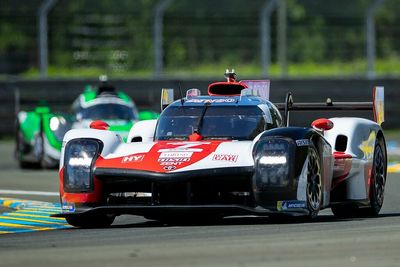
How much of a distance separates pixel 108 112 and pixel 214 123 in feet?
35.4

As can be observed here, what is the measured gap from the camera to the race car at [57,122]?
2134cm

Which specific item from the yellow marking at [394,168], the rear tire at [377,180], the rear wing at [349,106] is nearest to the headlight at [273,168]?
the rear tire at [377,180]

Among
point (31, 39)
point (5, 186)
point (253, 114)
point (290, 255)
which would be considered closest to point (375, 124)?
point (253, 114)

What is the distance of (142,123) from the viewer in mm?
12211

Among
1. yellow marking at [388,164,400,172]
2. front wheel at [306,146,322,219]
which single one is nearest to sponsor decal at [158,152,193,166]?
front wheel at [306,146,322,219]

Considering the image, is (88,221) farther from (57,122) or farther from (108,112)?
(108,112)

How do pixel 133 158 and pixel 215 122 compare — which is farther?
pixel 215 122

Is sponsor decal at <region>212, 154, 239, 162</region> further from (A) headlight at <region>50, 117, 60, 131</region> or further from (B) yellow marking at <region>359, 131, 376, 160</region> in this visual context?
A: (A) headlight at <region>50, 117, 60, 131</region>

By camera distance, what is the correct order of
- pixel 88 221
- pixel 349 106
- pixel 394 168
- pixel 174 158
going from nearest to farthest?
pixel 174 158
pixel 88 221
pixel 349 106
pixel 394 168

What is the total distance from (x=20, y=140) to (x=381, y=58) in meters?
12.3

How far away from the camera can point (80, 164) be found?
10.5 meters

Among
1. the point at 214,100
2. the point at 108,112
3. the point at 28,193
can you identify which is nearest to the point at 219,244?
the point at 214,100

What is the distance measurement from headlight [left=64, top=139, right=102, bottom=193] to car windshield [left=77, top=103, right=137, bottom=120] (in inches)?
440

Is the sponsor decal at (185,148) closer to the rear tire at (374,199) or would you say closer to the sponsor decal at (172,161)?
the sponsor decal at (172,161)
